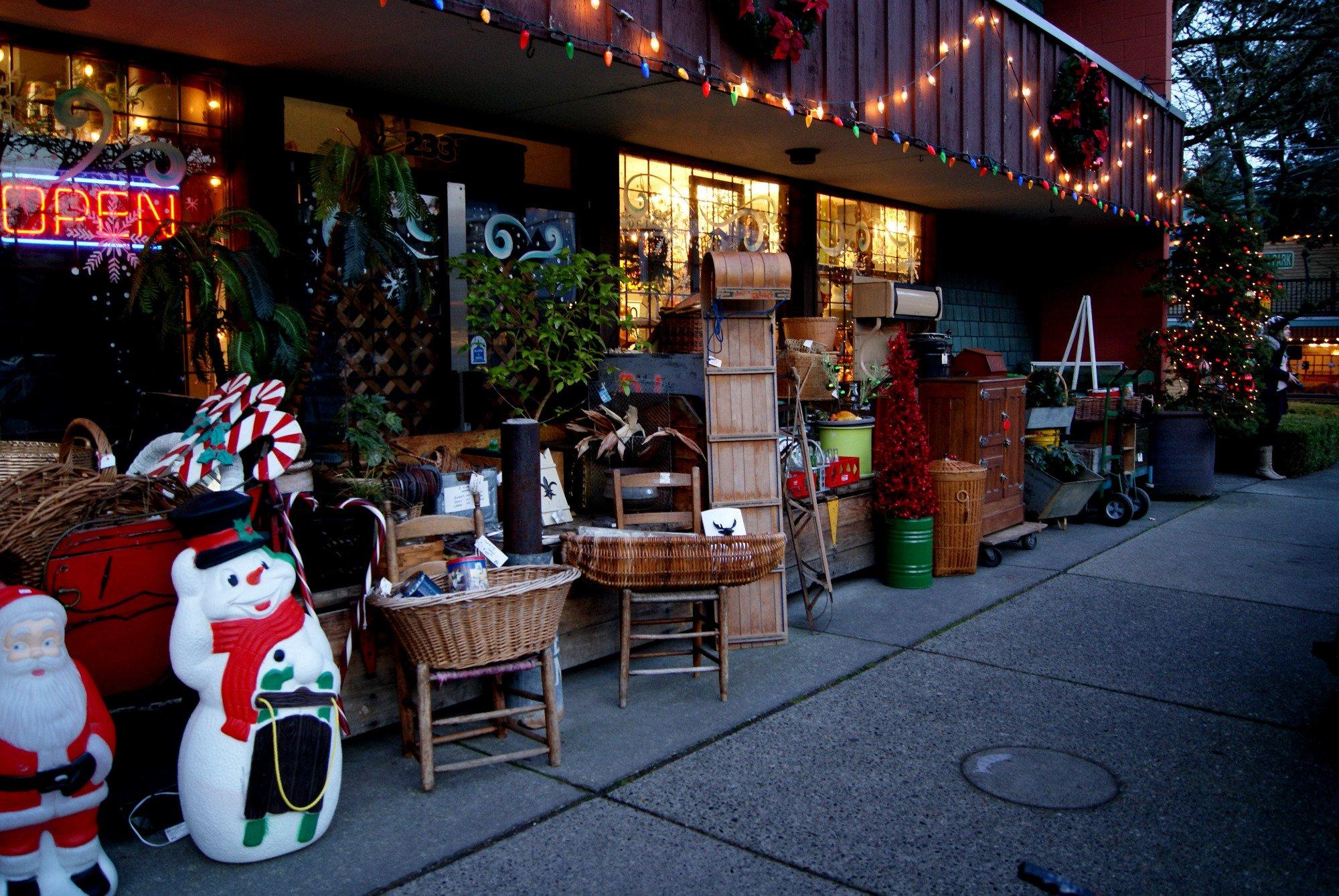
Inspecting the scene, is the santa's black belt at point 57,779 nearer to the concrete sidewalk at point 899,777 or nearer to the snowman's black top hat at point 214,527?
the concrete sidewalk at point 899,777

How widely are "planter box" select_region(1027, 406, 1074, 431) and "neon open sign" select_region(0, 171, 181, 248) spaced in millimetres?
6909

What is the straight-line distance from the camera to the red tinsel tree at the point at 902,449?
6.57 m

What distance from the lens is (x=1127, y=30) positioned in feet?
39.8

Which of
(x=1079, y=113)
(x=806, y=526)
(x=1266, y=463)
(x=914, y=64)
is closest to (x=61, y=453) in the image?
(x=806, y=526)

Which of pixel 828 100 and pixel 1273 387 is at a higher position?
pixel 828 100

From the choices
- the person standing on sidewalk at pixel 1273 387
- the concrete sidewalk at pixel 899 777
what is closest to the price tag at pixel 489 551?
the concrete sidewalk at pixel 899 777

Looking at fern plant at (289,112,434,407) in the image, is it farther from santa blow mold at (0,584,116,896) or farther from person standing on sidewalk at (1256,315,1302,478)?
person standing on sidewalk at (1256,315,1302,478)

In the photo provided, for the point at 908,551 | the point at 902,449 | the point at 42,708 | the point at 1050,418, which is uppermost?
the point at 1050,418

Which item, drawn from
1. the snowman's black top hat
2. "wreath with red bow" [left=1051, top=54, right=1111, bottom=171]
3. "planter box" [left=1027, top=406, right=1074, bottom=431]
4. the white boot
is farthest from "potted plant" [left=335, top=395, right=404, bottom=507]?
the white boot

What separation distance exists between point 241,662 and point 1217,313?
437 inches

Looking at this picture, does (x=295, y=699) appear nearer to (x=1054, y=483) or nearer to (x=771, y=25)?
(x=771, y=25)

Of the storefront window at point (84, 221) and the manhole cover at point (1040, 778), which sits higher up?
the storefront window at point (84, 221)

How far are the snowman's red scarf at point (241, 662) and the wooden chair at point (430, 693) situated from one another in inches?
26.9

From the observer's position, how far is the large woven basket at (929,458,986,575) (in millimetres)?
6977
